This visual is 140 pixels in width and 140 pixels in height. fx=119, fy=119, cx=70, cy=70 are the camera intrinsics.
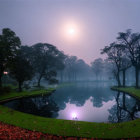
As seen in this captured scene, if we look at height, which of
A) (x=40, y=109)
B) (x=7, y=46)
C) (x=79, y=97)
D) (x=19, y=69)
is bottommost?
(x=79, y=97)

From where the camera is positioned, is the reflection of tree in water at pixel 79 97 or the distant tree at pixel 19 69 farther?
the distant tree at pixel 19 69

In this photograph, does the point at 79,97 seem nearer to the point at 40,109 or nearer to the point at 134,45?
the point at 40,109

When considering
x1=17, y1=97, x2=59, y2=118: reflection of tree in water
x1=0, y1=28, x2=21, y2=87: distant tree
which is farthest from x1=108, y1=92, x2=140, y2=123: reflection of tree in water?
x1=0, y1=28, x2=21, y2=87: distant tree

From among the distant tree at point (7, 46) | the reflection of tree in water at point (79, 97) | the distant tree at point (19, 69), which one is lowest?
the reflection of tree in water at point (79, 97)

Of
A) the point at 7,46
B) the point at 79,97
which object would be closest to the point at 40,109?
the point at 79,97

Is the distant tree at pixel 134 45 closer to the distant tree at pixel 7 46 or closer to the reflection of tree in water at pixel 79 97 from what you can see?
the reflection of tree in water at pixel 79 97

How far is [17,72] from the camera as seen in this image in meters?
25.3

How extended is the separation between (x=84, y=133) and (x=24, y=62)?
75.8ft

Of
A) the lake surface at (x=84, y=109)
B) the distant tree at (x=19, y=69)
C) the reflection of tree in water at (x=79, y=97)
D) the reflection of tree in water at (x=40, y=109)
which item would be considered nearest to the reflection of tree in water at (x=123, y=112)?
the lake surface at (x=84, y=109)

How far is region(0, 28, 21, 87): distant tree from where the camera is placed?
2248 cm

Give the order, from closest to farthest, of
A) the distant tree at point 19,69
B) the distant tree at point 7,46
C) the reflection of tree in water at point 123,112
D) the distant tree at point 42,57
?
the reflection of tree in water at point 123,112 < the distant tree at point 7,46 < the distant tree at point 19,69 < the distant tree at point 42,57

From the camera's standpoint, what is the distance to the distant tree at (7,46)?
2248cm

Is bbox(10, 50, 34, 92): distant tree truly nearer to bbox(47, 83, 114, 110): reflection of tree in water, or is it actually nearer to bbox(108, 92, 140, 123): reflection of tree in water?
bbox(47, 83, 114, 110): reflection of tree in water

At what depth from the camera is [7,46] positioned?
2300 centimetres
